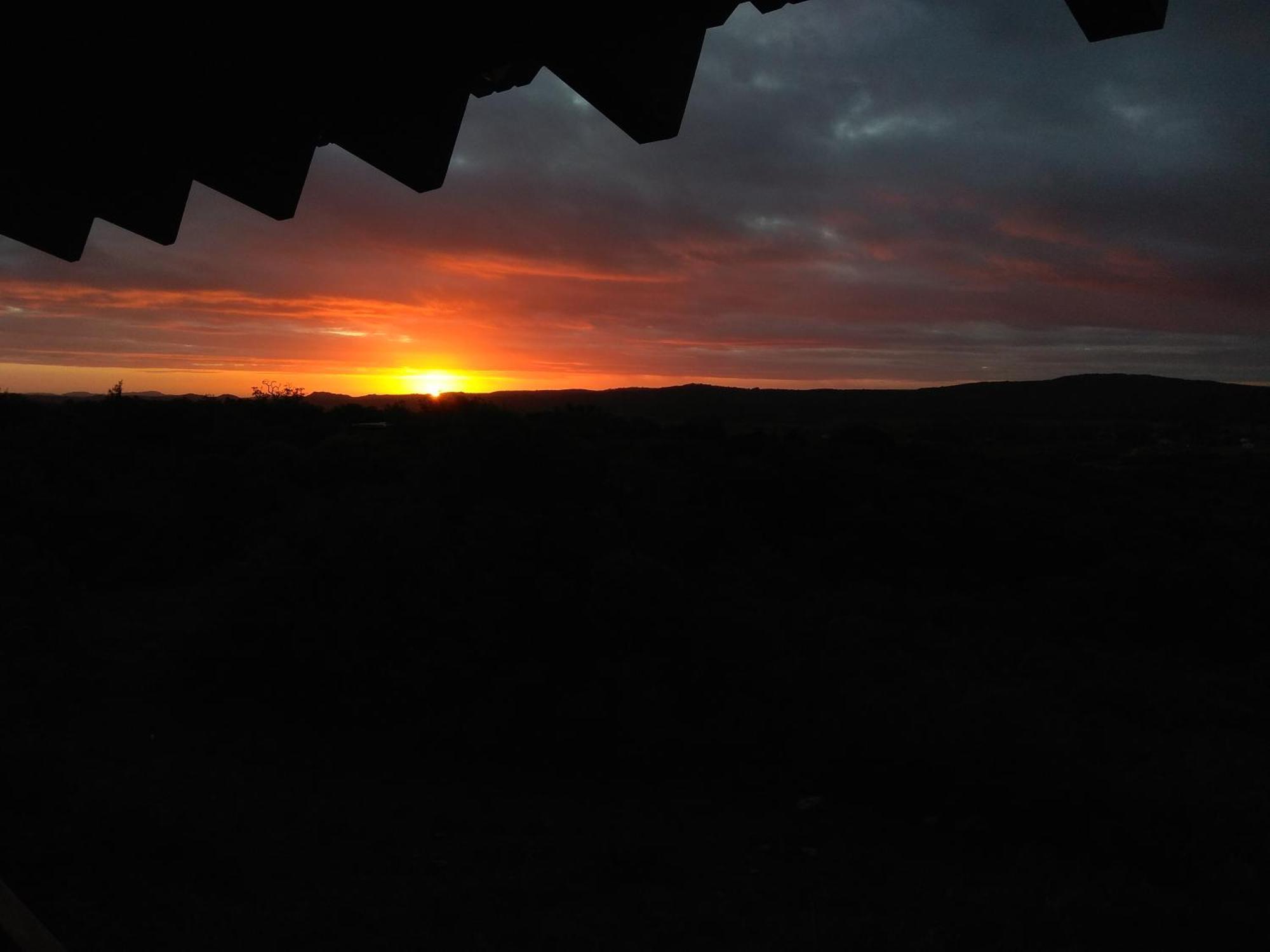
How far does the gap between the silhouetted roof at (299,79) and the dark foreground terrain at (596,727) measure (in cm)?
466

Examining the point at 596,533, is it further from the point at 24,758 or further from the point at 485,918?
the point at 24,758

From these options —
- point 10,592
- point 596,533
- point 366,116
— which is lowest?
point 10,592

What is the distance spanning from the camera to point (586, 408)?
35.8 meters

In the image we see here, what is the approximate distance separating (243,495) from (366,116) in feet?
58.3

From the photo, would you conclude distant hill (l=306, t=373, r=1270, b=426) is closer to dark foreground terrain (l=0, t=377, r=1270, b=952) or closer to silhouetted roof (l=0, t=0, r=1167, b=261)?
dark foreground terrain (l=0, t=377, r=1270, b=952)

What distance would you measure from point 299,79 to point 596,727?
6.97 meters

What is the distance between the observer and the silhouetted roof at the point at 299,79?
1.01 metres

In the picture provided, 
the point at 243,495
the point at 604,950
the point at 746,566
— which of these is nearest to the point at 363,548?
the point at 604,950

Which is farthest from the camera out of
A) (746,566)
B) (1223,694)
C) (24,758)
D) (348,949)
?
(746,566)

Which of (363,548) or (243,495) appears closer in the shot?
(363,548)

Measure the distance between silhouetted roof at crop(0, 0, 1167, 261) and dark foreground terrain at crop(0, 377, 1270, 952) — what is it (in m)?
4.66

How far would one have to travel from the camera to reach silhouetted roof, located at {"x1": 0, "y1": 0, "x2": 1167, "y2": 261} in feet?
3.30

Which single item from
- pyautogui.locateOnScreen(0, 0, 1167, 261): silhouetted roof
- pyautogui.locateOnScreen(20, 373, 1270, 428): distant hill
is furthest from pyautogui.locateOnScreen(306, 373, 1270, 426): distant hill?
pyautogui.locateOnScreen(0, 0, 1167, 261): silhouetted roof

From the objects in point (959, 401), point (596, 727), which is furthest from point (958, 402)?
point (596, 727)
